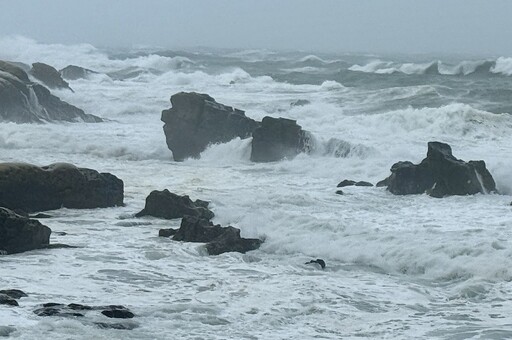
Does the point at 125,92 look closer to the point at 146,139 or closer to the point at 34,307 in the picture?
the point at 146,139

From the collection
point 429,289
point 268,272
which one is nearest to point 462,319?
point 429,289

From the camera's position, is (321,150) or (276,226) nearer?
(276,226)

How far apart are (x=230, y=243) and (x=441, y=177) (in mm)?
7058

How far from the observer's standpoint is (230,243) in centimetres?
1583

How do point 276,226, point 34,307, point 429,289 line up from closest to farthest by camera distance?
point 34,307 → point 429,289 → point 276,226

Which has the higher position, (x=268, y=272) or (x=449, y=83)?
(x=449, y=83)

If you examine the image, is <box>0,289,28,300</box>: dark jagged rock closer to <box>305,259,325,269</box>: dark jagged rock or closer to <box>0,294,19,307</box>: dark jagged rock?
<box>0,294,19,307</box>: dark jagged rock

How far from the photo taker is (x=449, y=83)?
5238cm

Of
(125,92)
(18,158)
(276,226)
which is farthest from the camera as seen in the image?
(125,92)

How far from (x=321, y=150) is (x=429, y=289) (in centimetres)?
1452

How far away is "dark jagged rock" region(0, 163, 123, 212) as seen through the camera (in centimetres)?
1798

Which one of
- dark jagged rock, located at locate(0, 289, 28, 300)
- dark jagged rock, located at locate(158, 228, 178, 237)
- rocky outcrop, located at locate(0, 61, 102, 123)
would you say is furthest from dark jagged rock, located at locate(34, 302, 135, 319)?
rocky outcrop, located at locate(0, 61, 102, 123)

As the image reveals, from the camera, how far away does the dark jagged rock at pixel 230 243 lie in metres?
15.6

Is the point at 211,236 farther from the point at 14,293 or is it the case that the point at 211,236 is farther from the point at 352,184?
the point at 352,184
